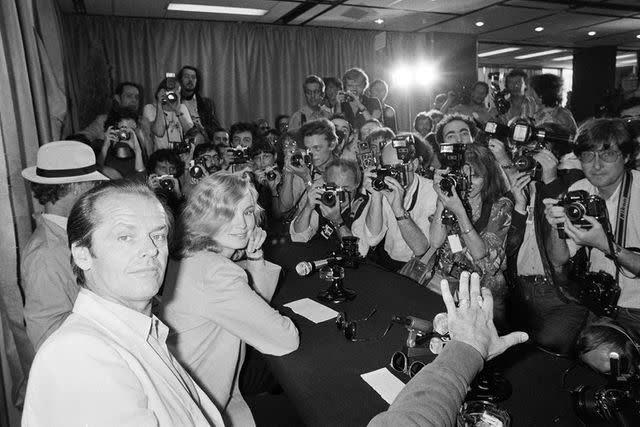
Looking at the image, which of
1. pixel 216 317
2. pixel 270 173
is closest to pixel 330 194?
pixel 270 173

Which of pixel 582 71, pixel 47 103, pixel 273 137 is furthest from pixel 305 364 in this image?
pixel 582 71

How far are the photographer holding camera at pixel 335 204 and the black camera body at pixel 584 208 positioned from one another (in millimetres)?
1248

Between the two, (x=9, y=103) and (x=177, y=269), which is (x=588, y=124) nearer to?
(x=177, y=269)

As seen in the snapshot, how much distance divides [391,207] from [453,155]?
20.4 inches

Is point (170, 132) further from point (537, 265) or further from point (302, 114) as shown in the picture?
point (537, 265)

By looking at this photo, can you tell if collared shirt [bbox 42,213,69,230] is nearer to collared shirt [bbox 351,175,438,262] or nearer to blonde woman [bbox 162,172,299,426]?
blonde woman [bbox 162,172,299,426]

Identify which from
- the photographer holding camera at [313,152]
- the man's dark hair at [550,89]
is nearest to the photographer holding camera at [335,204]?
the photographer holding camera at [313,152]

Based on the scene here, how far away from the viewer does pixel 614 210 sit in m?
2.40

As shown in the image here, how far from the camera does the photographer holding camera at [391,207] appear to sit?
9.28ft

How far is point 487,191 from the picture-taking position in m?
2.55

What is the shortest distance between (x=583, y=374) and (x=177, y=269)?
154cm

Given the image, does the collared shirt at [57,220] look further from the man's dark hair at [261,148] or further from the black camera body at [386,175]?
the man's dark hair at [261,148]

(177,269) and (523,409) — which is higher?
(177,269)

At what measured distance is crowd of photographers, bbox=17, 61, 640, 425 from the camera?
5.65ft
